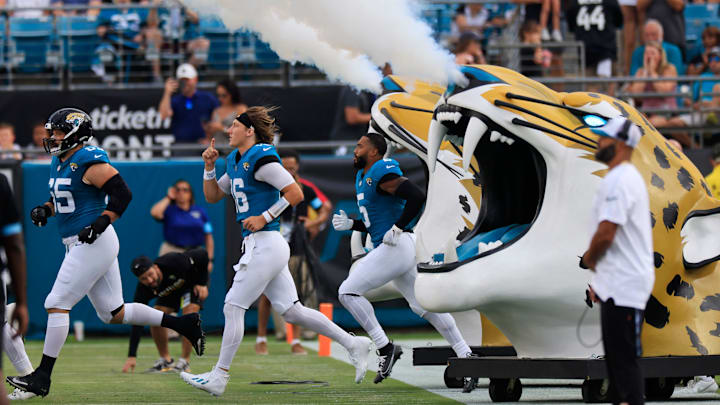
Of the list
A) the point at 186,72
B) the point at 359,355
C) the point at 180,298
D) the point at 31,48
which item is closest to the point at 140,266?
the point at 180,298

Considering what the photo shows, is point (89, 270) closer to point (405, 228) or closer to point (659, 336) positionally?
point (405, 228)

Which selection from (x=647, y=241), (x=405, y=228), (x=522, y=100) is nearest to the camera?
(x=647, y=241)

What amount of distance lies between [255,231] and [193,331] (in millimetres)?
1222

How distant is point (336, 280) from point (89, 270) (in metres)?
7.10

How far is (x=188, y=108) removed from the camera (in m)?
14.9

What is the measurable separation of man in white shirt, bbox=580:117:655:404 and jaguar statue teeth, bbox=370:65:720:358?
1507mm

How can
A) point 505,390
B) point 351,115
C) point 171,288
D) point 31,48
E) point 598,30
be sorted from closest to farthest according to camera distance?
point 505,390, point 171,288, point 351,115, point 598,30, point 31,48

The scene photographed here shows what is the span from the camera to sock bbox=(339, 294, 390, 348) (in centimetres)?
885

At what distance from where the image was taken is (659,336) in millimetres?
7266

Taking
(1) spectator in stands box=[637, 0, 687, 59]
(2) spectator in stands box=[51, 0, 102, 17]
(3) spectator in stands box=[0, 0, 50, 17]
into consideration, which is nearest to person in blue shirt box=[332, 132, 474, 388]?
(1) spectator in stands box=[637, 0, 687, 59]

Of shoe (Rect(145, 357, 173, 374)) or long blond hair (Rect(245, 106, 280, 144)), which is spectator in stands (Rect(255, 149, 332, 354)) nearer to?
shoe (Rect(145, 357, 173, 374))

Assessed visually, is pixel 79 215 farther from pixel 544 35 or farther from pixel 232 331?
pixel 544 35

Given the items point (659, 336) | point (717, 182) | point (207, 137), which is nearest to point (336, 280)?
point (207, 137)

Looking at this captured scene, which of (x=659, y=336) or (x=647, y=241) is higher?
(x=647, y=241)
